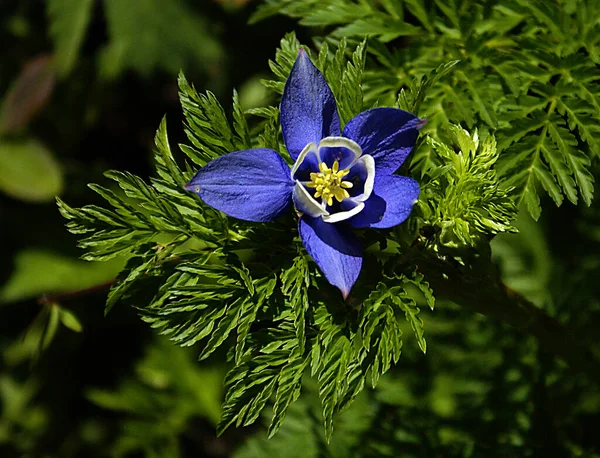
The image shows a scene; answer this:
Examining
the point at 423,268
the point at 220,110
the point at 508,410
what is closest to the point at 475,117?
the point at 423,268

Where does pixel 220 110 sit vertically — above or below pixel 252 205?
above

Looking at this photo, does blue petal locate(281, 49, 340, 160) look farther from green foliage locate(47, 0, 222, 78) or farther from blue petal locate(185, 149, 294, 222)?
green foliage locate(47, 0, 222, 78)

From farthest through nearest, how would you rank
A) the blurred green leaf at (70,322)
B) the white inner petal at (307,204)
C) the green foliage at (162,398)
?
the green foliage at (162,398), the blurred green leaf at (70,322), the white inner petal at (307,204)

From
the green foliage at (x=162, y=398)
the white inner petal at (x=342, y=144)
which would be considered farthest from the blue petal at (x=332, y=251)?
the green foliage at (x=162, y=398)

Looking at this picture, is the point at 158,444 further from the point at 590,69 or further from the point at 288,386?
the point at 590,69

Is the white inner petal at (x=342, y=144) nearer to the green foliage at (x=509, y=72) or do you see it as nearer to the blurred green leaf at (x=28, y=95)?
the green foliage at (x=509, y=72)

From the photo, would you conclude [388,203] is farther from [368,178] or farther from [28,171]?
[28,171]

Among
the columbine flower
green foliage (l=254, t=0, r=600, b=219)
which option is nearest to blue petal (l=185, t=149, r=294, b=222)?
the columbine flower

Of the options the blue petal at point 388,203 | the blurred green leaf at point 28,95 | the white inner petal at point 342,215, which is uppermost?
the white inner petal at point 342,215
